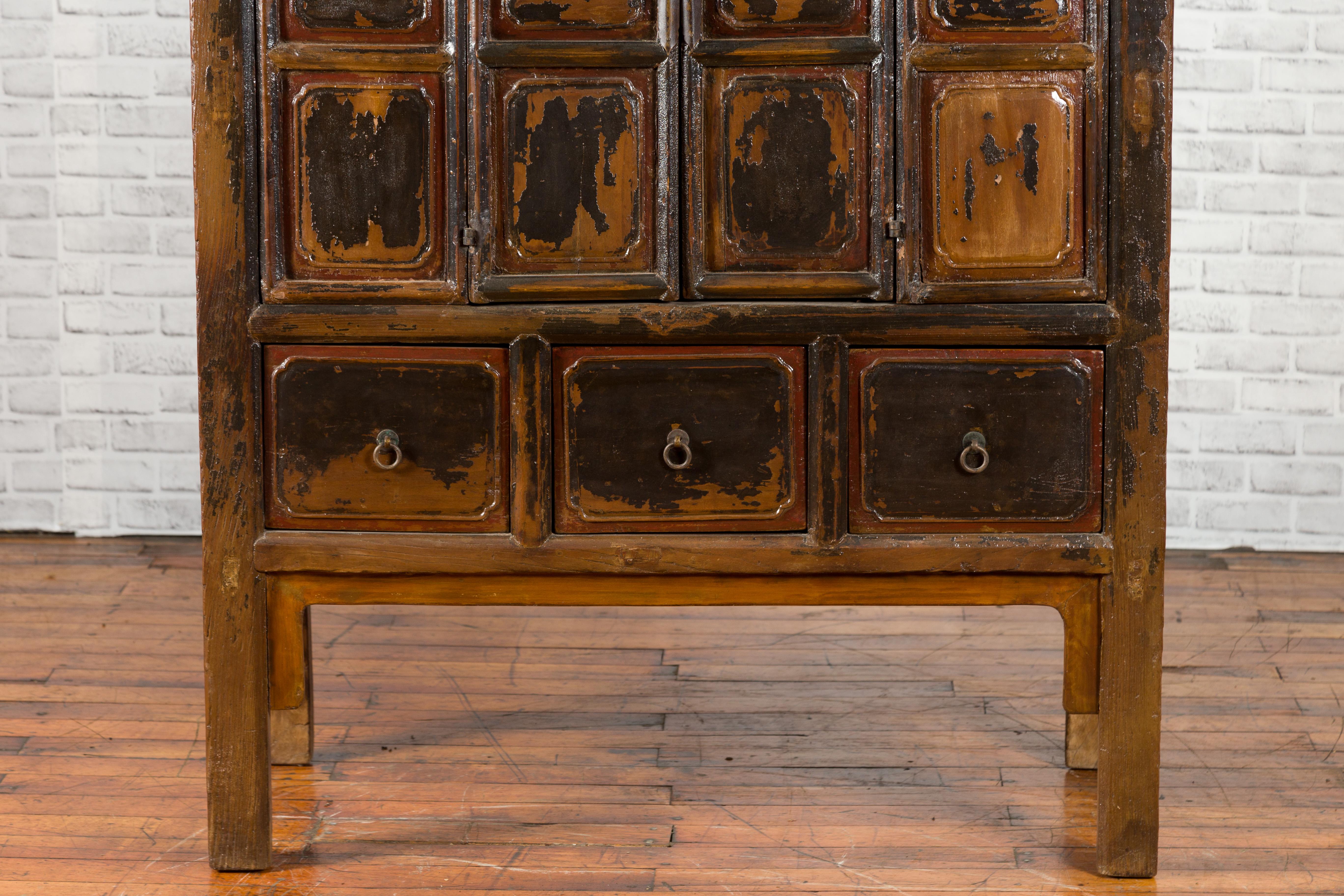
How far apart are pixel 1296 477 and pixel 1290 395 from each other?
0.77 feet

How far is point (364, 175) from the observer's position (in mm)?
1738

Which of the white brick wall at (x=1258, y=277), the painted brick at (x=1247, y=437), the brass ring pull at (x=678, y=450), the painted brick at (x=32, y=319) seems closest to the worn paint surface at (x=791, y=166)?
the brass ring pull at (x=678, y=450)

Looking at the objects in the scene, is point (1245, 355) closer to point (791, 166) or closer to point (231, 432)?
point (791, 166)

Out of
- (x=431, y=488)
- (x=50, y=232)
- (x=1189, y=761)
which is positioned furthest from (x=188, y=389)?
(x=1189, y=761)

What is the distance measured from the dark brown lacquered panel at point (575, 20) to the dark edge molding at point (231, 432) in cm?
34

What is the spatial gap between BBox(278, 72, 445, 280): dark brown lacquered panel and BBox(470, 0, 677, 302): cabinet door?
7 centimetres

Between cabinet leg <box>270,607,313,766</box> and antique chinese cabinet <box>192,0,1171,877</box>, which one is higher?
antique chinese cabinet <box>192,0,1171,877</box>

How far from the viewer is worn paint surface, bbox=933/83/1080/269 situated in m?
1.72

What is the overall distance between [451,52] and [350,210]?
0.83 feet

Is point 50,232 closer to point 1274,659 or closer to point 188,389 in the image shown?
point 188,389

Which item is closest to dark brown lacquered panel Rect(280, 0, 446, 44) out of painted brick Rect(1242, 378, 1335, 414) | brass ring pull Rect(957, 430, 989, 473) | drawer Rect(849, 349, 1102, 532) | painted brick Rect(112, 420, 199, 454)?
drawer Rect(849, 349, 1102, 532)

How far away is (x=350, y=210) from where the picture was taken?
1.74 metres

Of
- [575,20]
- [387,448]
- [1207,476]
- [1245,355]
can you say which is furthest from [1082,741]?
[1245,355]

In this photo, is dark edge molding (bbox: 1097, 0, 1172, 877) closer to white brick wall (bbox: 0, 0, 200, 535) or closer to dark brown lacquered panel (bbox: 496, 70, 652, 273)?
dark brown lacquered panel (bbox: 496, 70, 652, 273)
